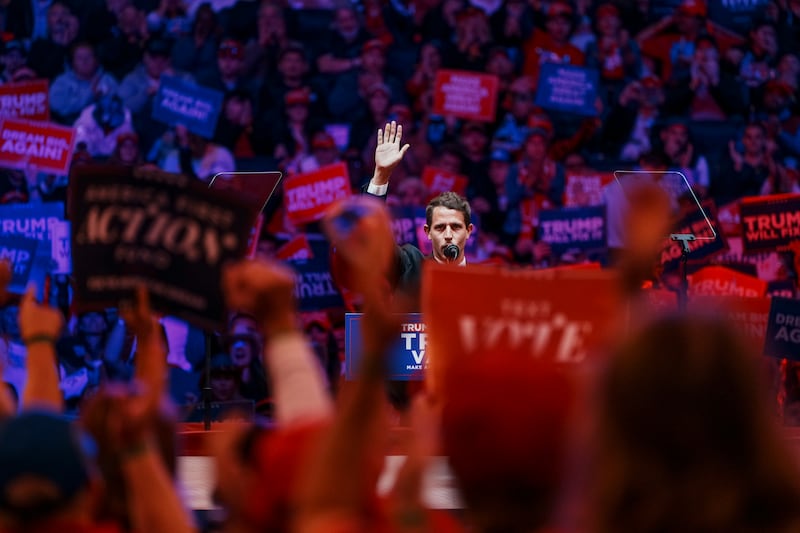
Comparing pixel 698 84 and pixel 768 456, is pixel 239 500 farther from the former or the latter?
pixel 698 84

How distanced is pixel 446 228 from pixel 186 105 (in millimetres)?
4662

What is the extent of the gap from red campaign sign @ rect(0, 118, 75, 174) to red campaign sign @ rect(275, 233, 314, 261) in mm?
1708

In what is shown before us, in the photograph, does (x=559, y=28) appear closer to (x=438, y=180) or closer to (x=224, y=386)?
(x=438, y=180)

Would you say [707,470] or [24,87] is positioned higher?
[24,87]

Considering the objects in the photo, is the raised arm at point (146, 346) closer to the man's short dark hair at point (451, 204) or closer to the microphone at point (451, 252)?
the microphone at point (451, 252)

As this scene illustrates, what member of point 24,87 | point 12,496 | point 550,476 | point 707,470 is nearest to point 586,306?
point 550,476

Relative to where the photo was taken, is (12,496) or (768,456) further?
(12,496)

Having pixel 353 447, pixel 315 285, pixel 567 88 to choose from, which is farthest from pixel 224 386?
pixel 353 447

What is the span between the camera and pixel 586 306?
1.89 m

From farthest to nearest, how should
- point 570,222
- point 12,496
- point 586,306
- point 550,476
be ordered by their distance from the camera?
point 570,222 → point 586,306 → point 12,496 → point 550,476

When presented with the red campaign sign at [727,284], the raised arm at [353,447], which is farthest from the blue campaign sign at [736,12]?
the raised arm at [353,447]

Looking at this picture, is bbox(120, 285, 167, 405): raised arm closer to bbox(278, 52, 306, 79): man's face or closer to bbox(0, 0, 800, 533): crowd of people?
bbox(0, 0, 800, 533): crowd of people

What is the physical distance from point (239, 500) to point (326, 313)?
668 cm

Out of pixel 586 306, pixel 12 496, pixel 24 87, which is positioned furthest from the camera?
pixel 24 87
